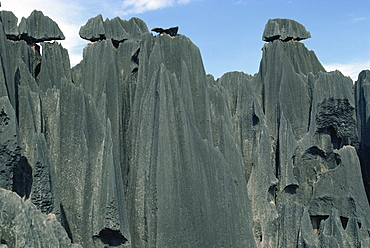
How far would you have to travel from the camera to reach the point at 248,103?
1803 cm

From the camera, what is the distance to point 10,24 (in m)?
14.9

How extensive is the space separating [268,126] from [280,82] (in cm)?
187

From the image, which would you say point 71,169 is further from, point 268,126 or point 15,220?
point 268,126

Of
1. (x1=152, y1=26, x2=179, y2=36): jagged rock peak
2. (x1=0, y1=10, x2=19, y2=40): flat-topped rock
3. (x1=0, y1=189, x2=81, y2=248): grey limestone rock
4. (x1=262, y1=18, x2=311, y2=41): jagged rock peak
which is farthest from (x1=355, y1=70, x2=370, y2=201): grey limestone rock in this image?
(x1=0, y1=189, x2=81, y2=248): grey limestone rock

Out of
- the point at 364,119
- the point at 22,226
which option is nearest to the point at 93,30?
the point at 22,226

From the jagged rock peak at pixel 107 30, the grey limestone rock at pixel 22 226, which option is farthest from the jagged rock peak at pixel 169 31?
the grey limestone rock at pixel 22 226

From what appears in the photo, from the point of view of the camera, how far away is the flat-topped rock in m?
14.9

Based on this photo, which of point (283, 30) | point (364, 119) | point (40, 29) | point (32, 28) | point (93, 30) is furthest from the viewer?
point (364, 119)

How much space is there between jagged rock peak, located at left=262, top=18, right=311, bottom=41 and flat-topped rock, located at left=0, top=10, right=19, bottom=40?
10010 millimetres

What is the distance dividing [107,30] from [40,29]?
2.50 metres

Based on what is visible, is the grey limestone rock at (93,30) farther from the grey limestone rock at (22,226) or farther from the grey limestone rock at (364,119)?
the grey limestone rock at (364,119)

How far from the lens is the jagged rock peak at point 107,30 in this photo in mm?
14836

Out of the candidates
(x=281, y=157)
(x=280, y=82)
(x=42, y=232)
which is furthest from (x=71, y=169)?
(x=280, y=82)

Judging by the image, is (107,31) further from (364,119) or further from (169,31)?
(364,119)
